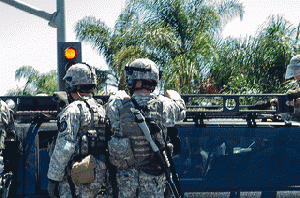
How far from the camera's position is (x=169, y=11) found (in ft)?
47.4

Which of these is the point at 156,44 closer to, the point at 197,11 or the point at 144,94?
the point at 197,11

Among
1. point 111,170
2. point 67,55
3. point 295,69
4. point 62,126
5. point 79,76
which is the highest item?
point 67,55

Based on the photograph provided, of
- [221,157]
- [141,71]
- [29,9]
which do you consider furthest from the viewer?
[29,9]

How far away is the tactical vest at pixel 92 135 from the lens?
10.8 feet

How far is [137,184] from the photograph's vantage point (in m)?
3.20

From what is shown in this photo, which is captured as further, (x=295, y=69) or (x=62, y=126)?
(x=295, y=69)

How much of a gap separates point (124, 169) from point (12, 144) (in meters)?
1.06

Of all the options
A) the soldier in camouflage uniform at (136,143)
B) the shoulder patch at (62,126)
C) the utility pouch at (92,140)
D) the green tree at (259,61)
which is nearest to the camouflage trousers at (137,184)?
the soldier in camouflage uniform at (136,143)

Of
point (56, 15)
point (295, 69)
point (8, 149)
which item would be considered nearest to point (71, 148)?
point (8, 149)

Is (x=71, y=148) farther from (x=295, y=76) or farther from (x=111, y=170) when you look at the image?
(x=295, y=76)

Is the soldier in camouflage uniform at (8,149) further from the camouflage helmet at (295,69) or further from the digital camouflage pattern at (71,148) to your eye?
the camouflage helmet at (295,69)

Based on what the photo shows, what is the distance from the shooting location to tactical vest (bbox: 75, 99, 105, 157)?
3.30 metres

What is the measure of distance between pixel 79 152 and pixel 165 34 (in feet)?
35.1

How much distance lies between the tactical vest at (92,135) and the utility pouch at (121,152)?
0.18 metres
